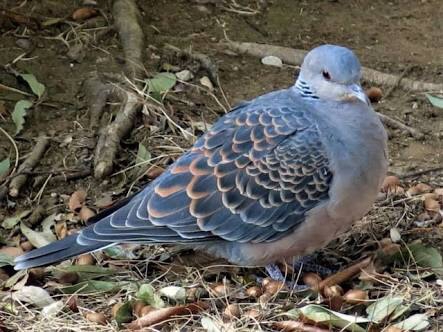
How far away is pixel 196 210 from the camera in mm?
4094

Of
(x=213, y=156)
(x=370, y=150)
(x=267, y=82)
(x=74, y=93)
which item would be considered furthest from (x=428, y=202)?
(x=74, y=93)

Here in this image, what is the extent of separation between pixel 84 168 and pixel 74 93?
2.17ft

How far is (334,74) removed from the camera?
4.05 metres

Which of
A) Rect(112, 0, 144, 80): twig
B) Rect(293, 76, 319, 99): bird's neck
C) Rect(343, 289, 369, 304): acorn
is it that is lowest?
Rect(112, 0, 144, 80): twig

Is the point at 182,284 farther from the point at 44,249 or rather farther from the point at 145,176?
the point at 145,176

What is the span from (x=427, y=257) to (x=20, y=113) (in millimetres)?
2291

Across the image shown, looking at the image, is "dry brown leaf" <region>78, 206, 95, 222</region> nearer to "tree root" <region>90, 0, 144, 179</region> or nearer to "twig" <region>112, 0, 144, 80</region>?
"tree root" <region>90, 0, 144, 179</region>

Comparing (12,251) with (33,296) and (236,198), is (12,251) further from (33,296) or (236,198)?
(236,198)

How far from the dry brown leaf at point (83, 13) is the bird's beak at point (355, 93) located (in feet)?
8.50

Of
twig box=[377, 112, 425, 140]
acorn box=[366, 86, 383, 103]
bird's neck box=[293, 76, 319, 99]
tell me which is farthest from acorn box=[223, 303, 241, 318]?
acorn box=[366, 86, 383, 103]

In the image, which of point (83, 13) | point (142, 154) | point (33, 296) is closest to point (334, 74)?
point (142, 154)

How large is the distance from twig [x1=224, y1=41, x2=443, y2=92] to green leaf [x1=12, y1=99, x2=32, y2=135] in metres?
1.31

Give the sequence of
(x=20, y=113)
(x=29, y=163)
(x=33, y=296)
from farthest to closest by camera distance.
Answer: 1. (x=20, y=113)
2. (x=29, y=163)
3. (x=33, y=296)

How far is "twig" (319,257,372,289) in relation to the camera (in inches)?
163
